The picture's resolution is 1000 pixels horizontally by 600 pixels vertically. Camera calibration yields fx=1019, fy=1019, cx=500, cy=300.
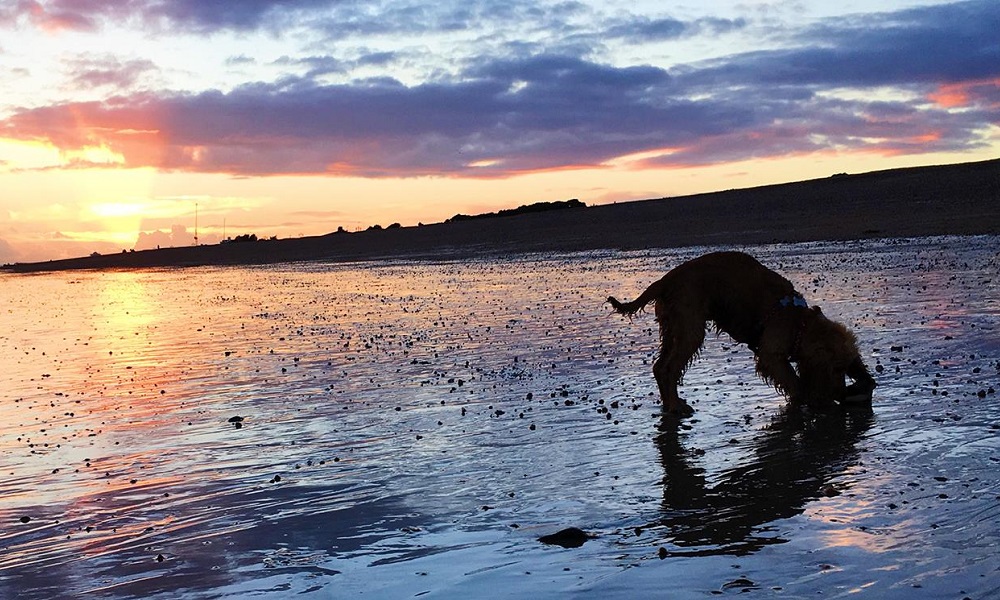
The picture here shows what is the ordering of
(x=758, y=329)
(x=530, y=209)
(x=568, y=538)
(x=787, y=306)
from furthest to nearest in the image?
(x=530, y=209)
(x=758, y=329)
(x=787, y=306)
(x=568, y=538)

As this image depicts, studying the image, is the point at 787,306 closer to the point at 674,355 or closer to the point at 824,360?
the point at 824,360

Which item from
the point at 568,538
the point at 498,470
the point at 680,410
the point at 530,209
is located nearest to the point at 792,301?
the point at 680,410

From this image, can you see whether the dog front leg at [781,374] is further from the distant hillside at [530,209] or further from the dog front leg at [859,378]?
the distant hillside at [530,209]

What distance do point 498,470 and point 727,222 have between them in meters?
40.9

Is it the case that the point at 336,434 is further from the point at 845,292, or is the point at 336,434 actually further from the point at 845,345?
the point at 845,292

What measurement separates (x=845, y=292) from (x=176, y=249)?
271 ft

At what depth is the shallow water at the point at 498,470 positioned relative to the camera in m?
5.83

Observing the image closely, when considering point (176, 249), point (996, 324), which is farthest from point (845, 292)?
point (176, 249)

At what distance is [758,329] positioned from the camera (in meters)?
11.0

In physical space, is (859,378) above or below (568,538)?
above

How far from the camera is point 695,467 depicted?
8133mm

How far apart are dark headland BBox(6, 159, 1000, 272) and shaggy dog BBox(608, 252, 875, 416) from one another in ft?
78.6

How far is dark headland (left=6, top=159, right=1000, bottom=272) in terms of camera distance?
39.0m

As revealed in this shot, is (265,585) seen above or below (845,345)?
below
